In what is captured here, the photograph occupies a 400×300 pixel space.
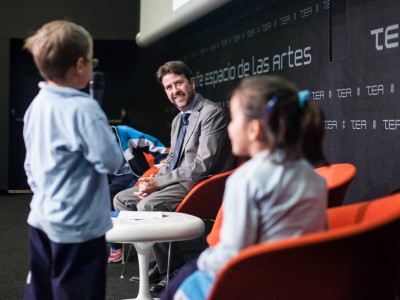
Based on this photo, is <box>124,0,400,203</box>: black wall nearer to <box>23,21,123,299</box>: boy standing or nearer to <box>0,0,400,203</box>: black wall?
<box>0,0,400,203</box>: black wall

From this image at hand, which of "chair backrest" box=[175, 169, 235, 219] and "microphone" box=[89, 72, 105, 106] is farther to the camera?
"chair backrest" box=[175, 169, 235, 219]

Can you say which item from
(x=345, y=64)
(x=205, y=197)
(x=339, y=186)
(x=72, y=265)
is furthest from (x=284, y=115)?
(x=345, y=64)

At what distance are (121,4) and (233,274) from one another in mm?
7173

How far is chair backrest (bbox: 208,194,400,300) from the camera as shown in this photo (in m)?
1.51

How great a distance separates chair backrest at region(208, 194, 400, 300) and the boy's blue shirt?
0.53 m

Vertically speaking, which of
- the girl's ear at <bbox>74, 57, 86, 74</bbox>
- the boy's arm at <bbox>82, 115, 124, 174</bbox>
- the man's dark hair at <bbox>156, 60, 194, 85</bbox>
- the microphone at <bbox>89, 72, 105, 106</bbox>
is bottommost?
the boy's arm at <bbox>82, 115, 124, 174</bbox>

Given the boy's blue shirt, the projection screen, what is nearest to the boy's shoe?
the projection screen

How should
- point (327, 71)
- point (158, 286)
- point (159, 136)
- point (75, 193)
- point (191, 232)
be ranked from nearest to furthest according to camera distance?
point (75, 193) → point (191, 232) → point (158, 286) → point (327, 71) → point (159, 136)

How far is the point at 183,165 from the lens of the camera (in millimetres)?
3738

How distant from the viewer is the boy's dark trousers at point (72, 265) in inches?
76.7

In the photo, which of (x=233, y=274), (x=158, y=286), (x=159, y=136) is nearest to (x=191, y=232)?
(x=158, y=286)

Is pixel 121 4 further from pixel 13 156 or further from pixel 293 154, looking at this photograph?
pixel 293 154

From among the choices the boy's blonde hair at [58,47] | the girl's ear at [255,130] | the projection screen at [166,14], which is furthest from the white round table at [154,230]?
the projection screen at [166,14]

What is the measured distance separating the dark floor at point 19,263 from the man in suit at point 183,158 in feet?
0.55
